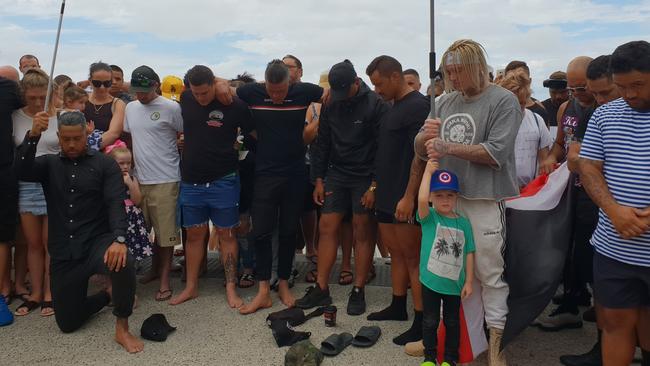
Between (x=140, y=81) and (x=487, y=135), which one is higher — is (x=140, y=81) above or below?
above

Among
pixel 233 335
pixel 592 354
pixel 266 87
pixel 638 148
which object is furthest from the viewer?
pixel 266 87

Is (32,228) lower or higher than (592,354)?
higher

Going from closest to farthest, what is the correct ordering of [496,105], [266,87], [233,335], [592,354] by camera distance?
[496,105] < [592,354] < [233,335] < [266,87]

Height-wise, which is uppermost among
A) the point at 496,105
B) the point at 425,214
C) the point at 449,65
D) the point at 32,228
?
the point at 449,65

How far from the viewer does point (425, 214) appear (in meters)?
3.12

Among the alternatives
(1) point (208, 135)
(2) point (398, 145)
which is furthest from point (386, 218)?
(1) point (208, 135)

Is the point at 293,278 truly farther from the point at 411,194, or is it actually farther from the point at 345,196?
the point at 411,194

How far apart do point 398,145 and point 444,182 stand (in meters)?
0.75

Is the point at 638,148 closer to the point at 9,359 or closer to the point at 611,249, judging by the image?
the point at 611,249

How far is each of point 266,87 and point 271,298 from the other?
185cm

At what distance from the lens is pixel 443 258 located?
3094mm

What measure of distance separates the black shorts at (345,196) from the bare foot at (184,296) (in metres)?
1.41

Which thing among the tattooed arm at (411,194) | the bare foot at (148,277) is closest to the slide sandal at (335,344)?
the tattooed arm at (411,194)

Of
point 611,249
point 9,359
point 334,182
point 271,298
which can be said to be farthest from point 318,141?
point 9,359
